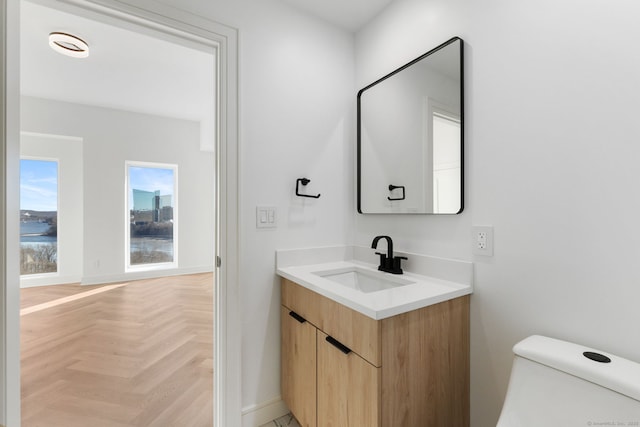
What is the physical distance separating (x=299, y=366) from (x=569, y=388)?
1080 mm

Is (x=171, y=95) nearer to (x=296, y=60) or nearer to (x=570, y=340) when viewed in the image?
(x=296, y=60)

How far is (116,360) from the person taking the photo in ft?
7.19

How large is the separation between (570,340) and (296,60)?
1854 millimetres

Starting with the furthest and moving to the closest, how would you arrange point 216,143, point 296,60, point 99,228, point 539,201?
point 99,228
point 296,60
point 216,143
point 539,201

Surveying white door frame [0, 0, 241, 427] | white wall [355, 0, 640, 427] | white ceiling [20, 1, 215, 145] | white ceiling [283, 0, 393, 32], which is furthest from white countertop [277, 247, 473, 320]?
white ceiling [283, 0, 393, 32]

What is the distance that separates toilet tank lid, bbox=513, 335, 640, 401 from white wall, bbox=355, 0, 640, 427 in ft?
0.28

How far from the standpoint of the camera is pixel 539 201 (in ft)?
3.40

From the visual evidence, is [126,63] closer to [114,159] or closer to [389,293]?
[114,159]

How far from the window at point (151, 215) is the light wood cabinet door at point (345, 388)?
452cm

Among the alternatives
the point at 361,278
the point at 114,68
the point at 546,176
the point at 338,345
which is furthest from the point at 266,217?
the point at 114,68

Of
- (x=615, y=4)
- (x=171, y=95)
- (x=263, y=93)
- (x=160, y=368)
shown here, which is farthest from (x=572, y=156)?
(x=171, y=95)

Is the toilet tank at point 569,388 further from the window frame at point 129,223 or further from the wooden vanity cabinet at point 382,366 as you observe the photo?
the window frame at point 129,223

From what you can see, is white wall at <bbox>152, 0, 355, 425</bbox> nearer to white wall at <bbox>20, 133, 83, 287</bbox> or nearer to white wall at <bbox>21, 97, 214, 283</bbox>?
white wall at <bbox>21, 97, 214, 283</bbox>

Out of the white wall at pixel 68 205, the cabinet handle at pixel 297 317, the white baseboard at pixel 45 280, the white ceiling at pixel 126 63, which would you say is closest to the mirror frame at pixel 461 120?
the white ceiling at pixel 126 63
